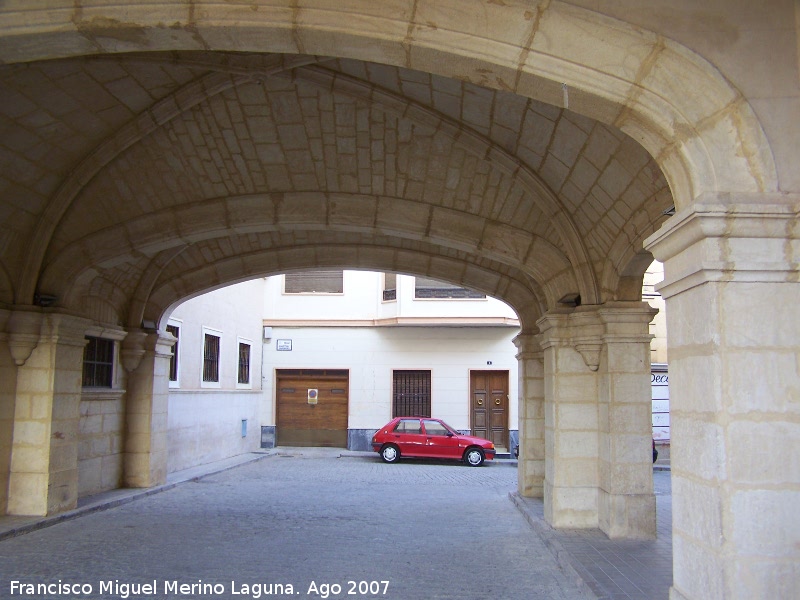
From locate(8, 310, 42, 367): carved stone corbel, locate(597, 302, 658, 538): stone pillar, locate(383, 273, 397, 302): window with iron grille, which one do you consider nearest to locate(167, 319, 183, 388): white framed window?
locate(8, 310, 42, 367): carved stone corbel

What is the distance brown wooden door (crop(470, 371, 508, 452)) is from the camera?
1970 centimetres

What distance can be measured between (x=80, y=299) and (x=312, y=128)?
407 centimetres

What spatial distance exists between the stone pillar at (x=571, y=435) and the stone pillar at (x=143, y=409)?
6.56m

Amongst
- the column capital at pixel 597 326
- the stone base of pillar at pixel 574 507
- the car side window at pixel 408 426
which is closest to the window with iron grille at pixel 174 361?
the car side window at pixel 408 426

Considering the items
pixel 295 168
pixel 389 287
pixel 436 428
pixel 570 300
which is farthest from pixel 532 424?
pixel 389 287

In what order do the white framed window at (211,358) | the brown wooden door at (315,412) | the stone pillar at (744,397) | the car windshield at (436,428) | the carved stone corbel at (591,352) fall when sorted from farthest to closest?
the brown wooden door at (315,412), the car windshield at (436,428), the white framed window at (211,358), the carved stone corbel at (591,352), the stone pillar at (744,397)

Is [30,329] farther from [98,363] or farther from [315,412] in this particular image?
[315,412]

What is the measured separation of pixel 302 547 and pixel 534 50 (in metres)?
5.56

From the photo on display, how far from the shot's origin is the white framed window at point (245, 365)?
732 inches

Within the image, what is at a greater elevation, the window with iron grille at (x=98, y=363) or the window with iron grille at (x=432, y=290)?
the window with iron grille at (x=432, y=290)

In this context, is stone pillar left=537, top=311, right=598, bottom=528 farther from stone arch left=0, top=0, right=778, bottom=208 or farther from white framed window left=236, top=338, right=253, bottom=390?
white framed window left=236, top=338, right=253, bottom=390

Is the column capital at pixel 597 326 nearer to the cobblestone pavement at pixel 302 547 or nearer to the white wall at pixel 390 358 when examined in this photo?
the cobblestone pavement at pixel 302 547

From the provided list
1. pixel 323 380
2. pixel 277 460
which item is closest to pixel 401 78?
pixel 277 460

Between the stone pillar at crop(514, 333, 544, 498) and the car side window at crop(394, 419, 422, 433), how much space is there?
6.34 m
